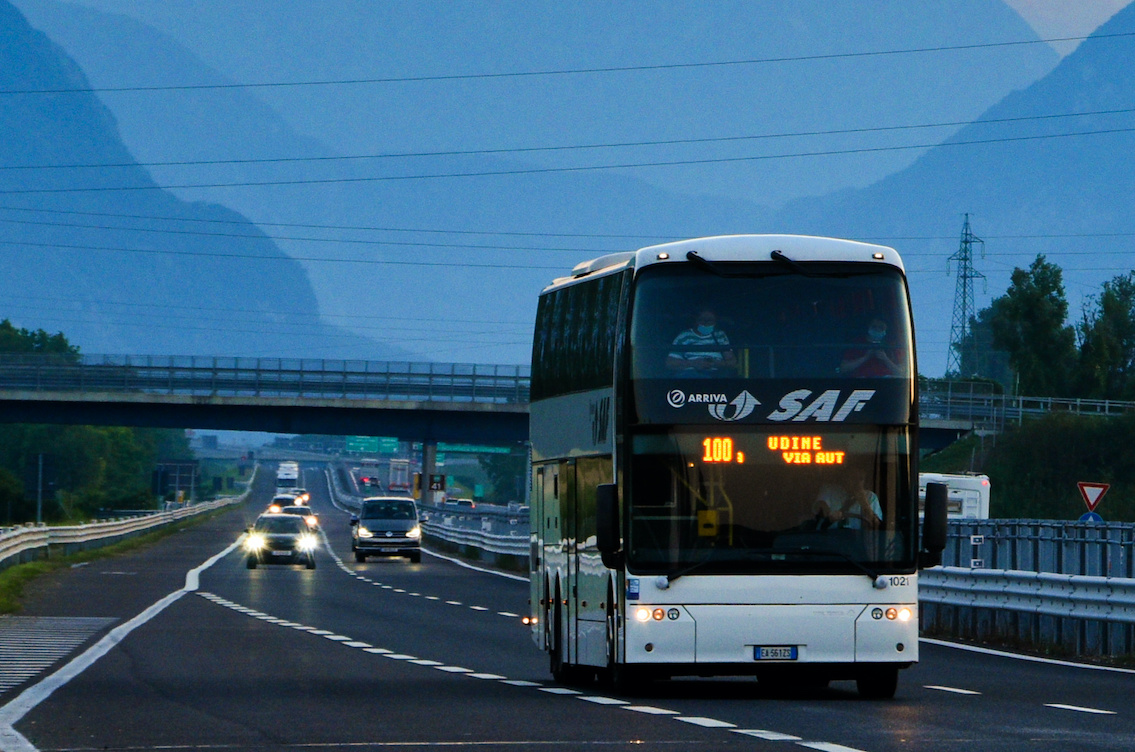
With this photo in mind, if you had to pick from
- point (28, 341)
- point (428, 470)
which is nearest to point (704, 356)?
point (428, 470)

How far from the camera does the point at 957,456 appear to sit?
281 ft

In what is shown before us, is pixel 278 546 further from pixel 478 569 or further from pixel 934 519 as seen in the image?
pixel 934 519

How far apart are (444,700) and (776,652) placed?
8.10 feet

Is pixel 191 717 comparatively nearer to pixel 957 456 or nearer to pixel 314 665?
pixel 314 665

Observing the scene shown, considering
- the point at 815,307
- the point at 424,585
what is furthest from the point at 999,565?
the point at 424,585

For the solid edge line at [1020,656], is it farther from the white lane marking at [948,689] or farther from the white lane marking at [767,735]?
the white lane marking at [767,735]

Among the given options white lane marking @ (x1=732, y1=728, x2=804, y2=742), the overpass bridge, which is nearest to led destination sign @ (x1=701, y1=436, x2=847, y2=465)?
white lane marking @ (x1=732, y1=728, x2=804, y2=742)

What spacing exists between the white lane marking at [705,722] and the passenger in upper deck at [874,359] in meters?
3.27

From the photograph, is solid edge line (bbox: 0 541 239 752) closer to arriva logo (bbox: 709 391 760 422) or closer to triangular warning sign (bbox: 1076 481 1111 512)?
arriva logo (bbox: 709 391 760 422)

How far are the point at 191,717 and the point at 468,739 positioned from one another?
8.71 feet

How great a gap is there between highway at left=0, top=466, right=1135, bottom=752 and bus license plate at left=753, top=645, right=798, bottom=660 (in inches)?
14.8

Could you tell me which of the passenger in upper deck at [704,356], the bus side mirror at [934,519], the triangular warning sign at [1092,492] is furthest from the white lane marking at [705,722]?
the triangular warning sign at [1092,492]

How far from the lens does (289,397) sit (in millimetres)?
86125

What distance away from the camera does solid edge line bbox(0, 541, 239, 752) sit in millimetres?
13023
